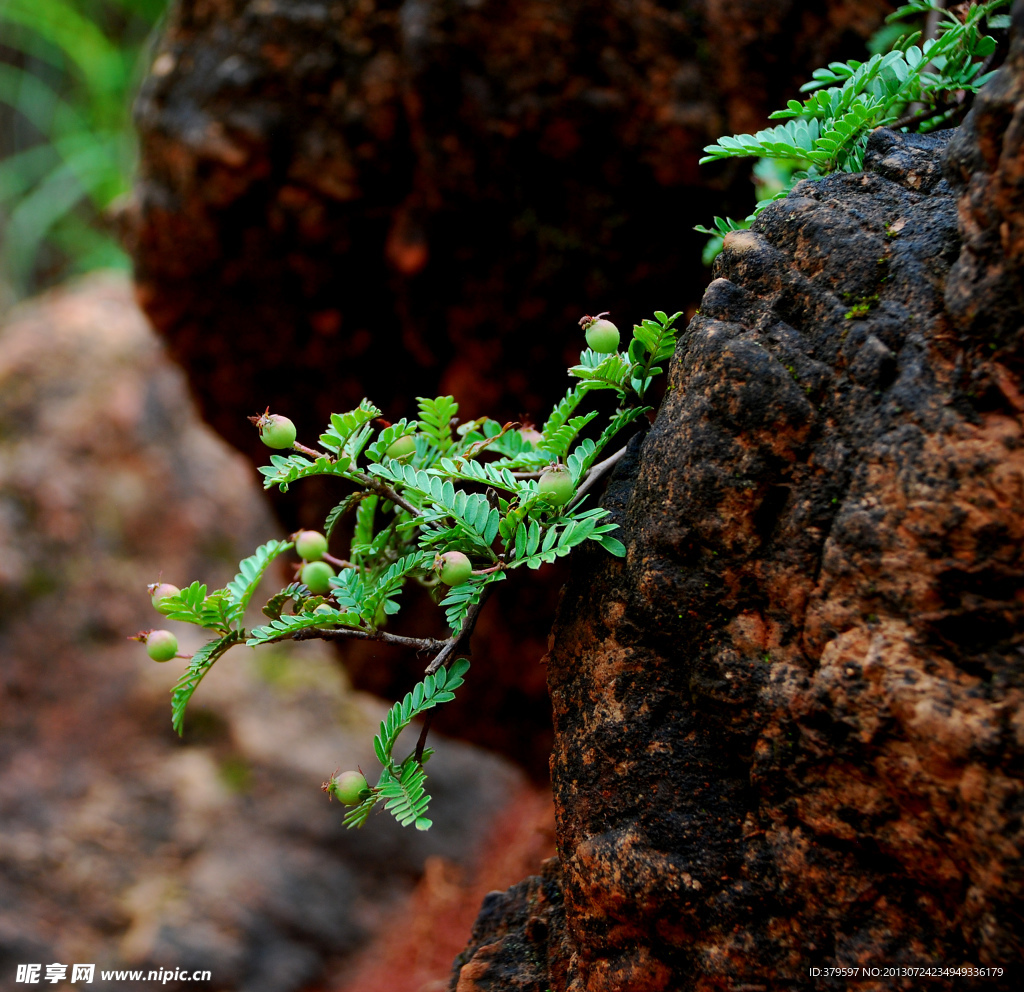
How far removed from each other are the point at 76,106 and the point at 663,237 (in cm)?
394

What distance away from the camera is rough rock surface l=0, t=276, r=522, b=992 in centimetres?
241

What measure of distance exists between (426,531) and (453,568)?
0.28ft

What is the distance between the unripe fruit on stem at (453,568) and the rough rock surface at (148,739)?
2218 millimetres

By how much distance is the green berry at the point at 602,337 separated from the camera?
0.78 m

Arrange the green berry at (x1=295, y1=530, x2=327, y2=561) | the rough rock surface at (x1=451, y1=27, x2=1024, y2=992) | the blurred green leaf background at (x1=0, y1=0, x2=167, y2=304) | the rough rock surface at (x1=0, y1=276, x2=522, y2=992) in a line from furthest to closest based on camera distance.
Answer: the blurred green leaf background at (x1=0, y1=0, x2=167, y2=304), the rough rock surface at (x1=0, y1=276, x2=522, y2=992), the green berry at (x1=295, y1=530, x2=327, y2=561), the rough rock surface at (x1=451, y1=27, x2=1024, y2=992)

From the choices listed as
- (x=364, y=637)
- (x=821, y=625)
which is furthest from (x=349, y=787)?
(x=821, y=625)

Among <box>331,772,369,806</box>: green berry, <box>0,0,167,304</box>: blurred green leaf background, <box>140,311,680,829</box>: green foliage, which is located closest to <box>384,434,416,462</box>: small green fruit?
<box>140,311,680,829</box>: green foliage

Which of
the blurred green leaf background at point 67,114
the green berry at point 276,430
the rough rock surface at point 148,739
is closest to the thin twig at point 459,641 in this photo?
the green berry at point 276,430

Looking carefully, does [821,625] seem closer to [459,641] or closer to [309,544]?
[459,641]

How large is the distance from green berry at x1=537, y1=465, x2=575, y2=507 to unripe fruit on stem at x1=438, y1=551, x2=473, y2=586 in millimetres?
102

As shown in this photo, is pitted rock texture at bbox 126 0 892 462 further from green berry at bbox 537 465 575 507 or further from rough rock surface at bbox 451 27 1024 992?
green berry at bbox 537 465 575 507

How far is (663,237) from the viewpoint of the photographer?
4.99ft

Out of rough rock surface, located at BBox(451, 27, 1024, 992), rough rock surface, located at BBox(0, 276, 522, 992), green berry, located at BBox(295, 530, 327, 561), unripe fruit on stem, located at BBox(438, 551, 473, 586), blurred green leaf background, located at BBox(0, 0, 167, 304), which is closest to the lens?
rough rock surface, located at BBox(451, 27, 1024, 992)

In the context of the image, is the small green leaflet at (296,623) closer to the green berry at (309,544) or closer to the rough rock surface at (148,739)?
the green berry at (309,544)
